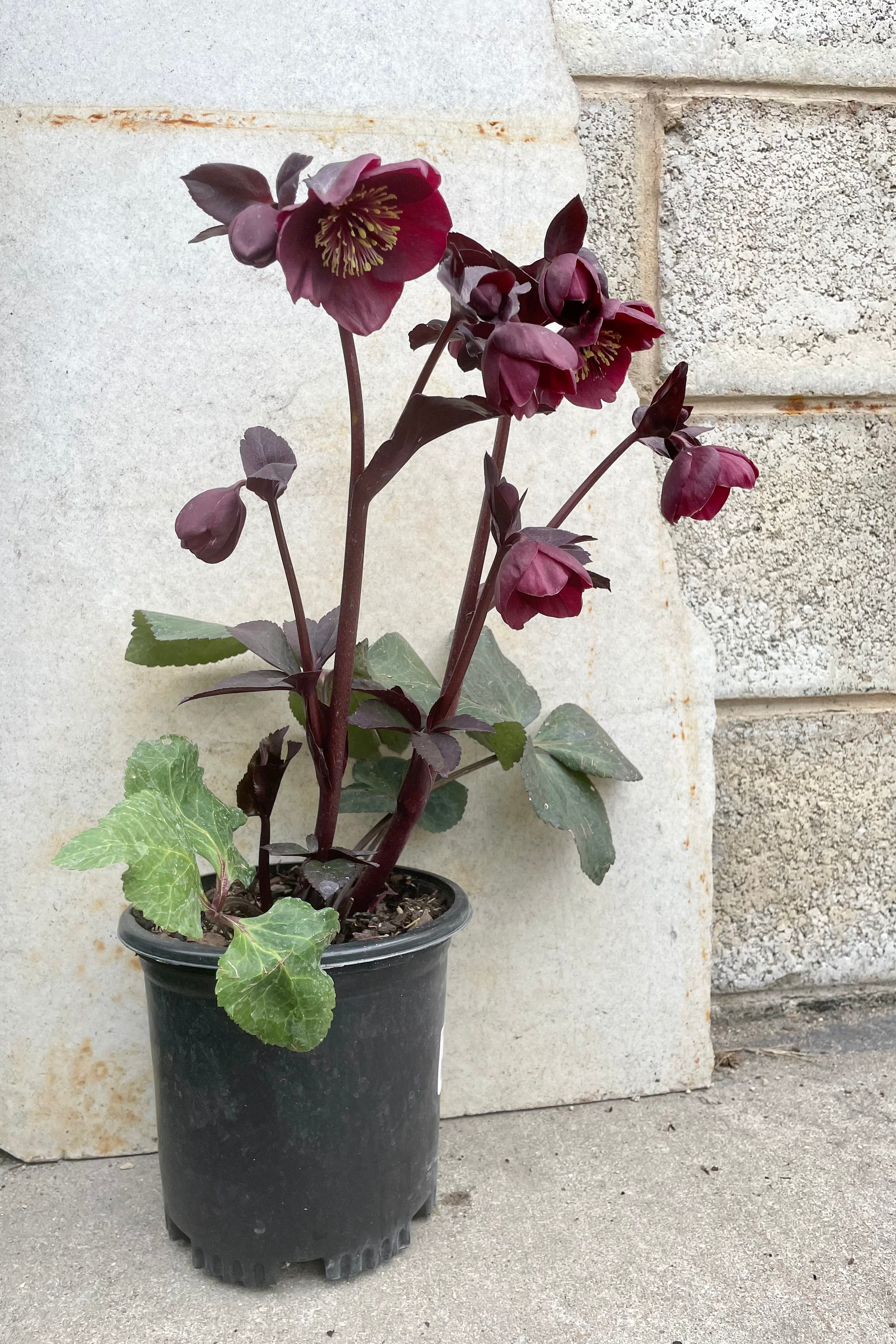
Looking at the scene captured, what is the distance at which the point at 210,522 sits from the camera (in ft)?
2.87

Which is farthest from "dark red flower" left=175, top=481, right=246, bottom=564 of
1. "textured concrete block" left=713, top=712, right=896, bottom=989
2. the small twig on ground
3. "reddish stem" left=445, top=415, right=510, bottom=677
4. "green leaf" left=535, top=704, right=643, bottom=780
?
the small twig on ground

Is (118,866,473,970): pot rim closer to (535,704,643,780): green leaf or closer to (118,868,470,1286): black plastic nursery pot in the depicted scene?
(118,868,470,1286): black plastic nursery pot

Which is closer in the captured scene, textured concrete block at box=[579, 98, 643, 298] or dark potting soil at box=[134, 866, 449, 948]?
dark potting soil at box=[134, 866, 449, 948]

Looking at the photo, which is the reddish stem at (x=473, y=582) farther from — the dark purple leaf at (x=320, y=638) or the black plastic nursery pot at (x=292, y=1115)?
the black plastic nursery pot at (x=292, y=1115)

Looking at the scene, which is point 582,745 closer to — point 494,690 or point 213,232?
point 494,690

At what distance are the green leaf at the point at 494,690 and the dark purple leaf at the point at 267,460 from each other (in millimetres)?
324

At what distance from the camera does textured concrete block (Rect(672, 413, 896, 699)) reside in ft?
4.50

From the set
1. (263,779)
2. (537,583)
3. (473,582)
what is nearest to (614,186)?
(473,582)

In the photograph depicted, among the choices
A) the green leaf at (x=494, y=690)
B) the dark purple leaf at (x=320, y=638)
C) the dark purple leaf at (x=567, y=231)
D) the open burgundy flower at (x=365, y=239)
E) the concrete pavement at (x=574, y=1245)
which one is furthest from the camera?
the green leaf at (x=494, y=690)

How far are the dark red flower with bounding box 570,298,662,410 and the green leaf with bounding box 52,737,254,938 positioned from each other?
19.6 inches


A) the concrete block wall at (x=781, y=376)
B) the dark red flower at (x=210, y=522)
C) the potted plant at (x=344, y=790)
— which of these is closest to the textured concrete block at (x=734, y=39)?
the concrete block wall at (x=781, y=376)

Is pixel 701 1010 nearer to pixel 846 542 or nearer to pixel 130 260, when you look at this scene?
pixel 846 542

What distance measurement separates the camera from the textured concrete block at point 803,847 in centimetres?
141

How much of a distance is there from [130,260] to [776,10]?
0.90 meters
